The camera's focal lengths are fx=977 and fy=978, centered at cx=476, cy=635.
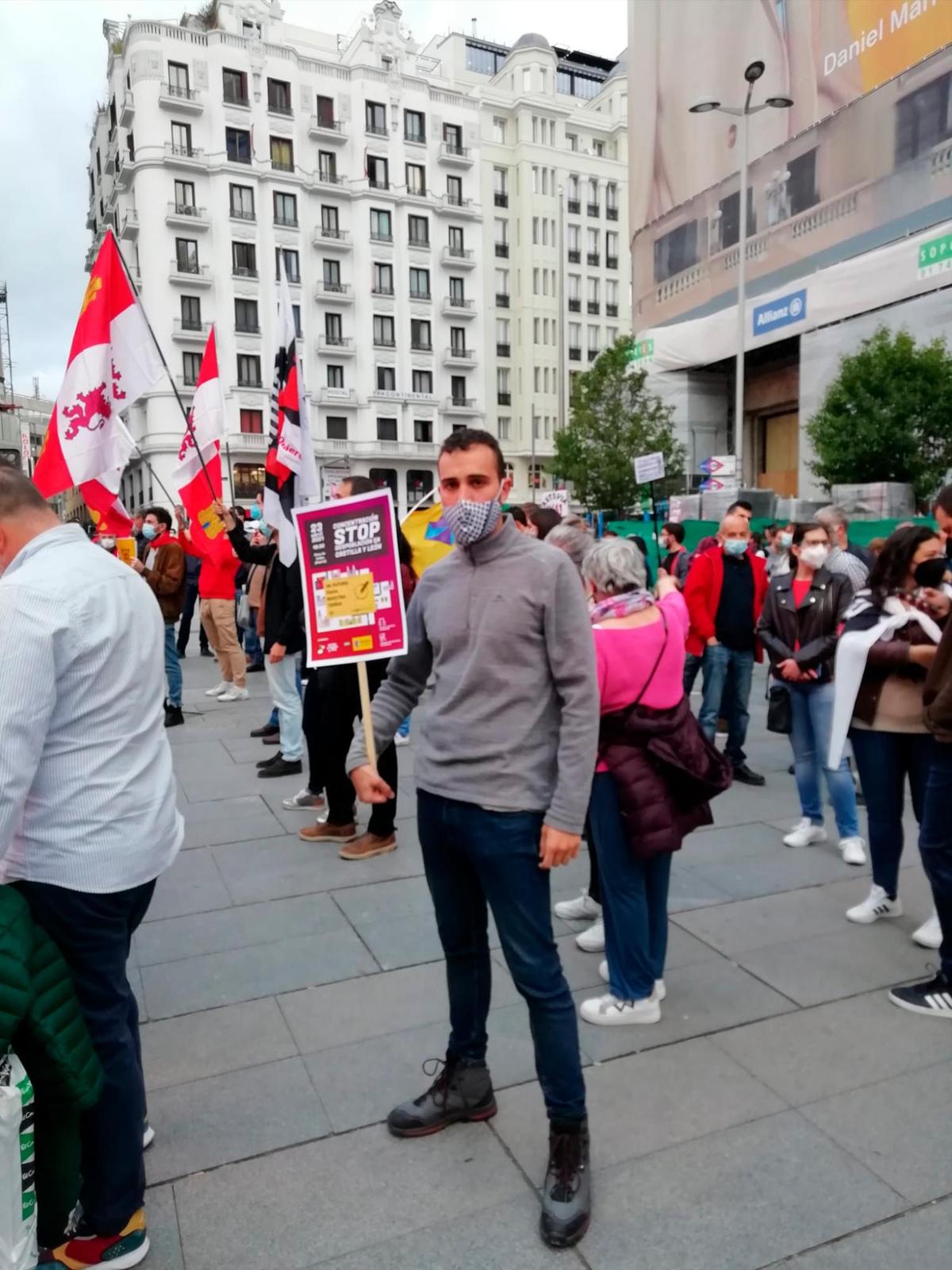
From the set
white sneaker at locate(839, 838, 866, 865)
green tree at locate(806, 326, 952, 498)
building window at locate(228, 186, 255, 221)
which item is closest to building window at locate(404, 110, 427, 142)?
building window at locate(228, 186, 255, 221)

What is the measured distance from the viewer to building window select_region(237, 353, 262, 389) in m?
51.6

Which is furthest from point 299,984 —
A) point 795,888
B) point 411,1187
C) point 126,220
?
point 126,220

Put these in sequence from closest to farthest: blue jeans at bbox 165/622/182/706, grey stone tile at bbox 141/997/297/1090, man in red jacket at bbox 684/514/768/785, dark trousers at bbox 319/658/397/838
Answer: grey stone tile at bbox 141/997/297/1090
dark trousers at bbox 319/658/397/838
man in red jacket at bbox 684/514/768/785
blue jeans at bbox 165/622/182/706

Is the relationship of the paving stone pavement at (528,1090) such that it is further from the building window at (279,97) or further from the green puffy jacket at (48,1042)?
the building window at (279,97)

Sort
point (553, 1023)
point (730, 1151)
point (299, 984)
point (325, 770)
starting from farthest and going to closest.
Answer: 1. point (325, 770)
2. point (299, 984)
3. point (730, 1151)
4. point (553, 1023)

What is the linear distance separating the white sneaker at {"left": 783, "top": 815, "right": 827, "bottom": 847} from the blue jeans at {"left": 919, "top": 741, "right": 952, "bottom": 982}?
1.81 meters

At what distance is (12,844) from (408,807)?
14.4 ft

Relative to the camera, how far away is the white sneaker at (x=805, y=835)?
549cm

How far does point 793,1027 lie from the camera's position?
349cm

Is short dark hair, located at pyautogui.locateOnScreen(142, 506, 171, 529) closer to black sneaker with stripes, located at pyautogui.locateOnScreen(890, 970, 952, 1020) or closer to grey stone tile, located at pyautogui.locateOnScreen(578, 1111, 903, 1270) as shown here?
black sneaker with stripes, located at pyautogui.locateOnScreen(890, 970, 952, 1020)

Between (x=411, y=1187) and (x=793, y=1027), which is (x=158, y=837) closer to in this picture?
(x=411, y=1187)

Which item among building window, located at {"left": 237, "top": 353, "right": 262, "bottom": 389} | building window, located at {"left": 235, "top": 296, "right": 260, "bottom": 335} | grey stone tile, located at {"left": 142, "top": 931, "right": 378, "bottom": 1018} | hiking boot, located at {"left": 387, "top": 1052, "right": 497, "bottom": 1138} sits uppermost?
building window, located at {"left": 235, "top": 296, "right": 260, "bottom": 335}

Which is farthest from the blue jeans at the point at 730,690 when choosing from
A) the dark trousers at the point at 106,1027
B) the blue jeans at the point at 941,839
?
the dark trousers at the point at 106,1027

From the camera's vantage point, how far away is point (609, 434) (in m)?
35.0
